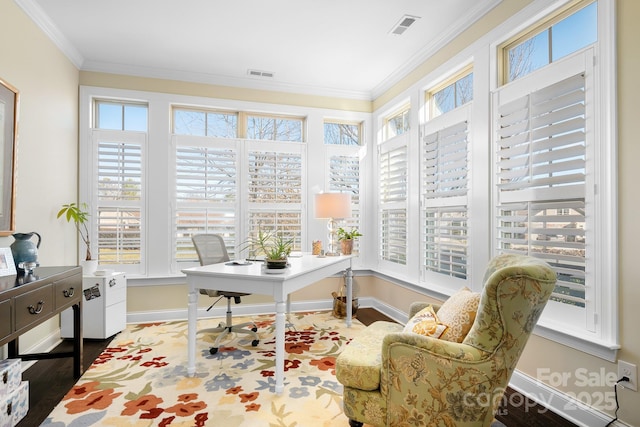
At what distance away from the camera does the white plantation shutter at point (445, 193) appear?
312 cm

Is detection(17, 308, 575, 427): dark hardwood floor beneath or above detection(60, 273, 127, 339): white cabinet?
beneath

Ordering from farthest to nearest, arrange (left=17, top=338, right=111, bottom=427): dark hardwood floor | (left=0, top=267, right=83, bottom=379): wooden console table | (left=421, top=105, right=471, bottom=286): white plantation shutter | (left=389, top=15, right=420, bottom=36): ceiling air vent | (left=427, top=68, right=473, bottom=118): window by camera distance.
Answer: (left=427, top=68, right=473, bottom=118): window → (left=421, top=105, right=471, bottom=286): white plantation shutter → (left=389, top=15, right=420, bottom=36): ceiling air vent → (left=17, top=338, right=111, bottom=427): dark hardwood floor → (left=0, top=267, right=83, bottom=379): wooden console table

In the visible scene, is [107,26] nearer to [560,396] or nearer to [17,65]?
[17,65]

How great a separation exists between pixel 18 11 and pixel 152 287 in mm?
2784

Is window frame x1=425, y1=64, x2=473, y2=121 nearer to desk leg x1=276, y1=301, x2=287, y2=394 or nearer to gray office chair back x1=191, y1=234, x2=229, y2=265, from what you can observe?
desk leg x1=276, y1=301, x2=287, y2=394

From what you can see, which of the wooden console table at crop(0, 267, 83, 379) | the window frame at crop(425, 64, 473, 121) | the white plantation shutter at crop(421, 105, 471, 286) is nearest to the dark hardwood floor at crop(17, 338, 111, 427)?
the wooden console table at crop(0, 267, 83, 379)

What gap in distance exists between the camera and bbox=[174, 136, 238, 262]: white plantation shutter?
416cm

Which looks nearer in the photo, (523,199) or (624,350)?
(624,350)

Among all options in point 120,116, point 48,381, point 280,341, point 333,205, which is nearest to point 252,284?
point 280,341

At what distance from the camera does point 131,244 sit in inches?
158

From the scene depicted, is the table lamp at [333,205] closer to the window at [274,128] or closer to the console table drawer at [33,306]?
the window at [274,128]

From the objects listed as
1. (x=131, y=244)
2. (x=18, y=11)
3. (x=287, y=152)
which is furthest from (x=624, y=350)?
(x=18, y=11)

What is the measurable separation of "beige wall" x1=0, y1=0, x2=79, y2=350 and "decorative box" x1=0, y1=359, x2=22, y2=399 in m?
0.99

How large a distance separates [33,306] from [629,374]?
11.1 ft
